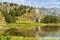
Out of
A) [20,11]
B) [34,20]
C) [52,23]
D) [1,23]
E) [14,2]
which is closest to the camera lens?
[1,23]

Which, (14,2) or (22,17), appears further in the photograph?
(14,2)

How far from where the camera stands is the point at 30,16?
7550 centimetres

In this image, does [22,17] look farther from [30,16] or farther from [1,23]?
[1,23]

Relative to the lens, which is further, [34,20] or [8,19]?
[34,20]

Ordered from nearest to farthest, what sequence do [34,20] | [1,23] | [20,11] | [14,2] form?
[1,23] < [34,20] < [20,11] < [14,2]

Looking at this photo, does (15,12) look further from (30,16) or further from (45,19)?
(45,19)

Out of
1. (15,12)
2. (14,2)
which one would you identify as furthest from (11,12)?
(14,2)

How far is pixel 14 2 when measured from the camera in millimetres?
95625

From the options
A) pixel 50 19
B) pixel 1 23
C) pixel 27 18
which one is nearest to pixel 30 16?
pixel 27 18

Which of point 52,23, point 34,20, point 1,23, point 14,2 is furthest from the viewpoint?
point 14,2

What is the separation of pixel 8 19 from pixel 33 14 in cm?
1153

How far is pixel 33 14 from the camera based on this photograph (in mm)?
74000

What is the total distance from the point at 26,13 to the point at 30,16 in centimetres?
161

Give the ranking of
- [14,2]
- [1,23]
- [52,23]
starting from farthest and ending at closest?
1. [14,2]
2. [52,23]
3. [1,23]
